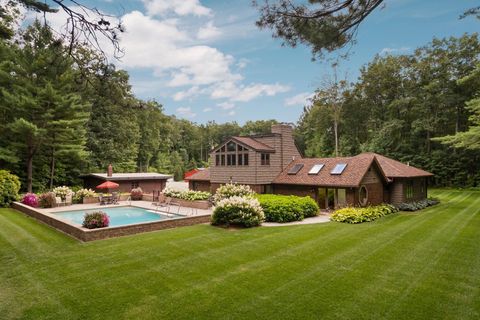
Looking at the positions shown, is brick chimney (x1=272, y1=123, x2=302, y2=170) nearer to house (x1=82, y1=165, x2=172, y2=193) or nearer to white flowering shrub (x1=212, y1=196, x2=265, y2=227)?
white flowering shrub (x1=212, y1=196, x2=265, y2=227)

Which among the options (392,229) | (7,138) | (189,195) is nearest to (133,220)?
(189,195)

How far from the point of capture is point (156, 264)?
8.16 metres

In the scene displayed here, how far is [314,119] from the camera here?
49.0 metres

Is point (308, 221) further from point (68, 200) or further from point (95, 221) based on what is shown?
point (68, 200)

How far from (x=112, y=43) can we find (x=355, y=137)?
4549 centimetres

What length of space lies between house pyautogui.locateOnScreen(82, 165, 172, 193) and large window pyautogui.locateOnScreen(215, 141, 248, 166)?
841 centimetres

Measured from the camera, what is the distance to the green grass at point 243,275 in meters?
5.61

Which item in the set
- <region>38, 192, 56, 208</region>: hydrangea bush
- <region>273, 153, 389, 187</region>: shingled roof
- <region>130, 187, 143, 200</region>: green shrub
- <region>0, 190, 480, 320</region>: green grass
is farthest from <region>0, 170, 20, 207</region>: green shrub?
<region>273, 153, 389, 187</region>: shingled roof

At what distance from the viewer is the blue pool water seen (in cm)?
1706

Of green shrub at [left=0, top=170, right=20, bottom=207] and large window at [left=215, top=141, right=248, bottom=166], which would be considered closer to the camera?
green shrub at [left=0, top=170, right=20, bottom=207]

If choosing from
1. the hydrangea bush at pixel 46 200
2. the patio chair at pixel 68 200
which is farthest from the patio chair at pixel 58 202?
the patio chair at pixel 68 200

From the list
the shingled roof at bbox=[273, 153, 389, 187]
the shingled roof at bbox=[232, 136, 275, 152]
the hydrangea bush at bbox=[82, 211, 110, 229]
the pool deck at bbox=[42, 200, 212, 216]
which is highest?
the shingled roof at bbox=[232, 136, 275, 152]

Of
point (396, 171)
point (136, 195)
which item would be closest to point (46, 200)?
point (136, 195)

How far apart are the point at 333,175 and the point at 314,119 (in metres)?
31.5
